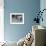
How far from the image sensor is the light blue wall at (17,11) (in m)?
5.20

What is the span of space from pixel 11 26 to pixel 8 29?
17 cm

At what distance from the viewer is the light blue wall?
520 cm

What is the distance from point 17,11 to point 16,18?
0.94 ft

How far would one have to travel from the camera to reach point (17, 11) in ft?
17.1

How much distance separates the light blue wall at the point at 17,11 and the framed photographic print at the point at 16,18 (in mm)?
119

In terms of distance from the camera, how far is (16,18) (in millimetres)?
5285

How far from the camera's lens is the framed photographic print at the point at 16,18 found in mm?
5237

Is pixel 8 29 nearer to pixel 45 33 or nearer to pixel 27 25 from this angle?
pixel 27 25

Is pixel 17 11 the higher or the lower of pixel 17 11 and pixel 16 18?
the higher

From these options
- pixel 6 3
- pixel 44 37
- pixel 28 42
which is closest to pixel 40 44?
pixel 44 37

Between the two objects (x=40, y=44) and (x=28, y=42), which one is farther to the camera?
(x=28, y=42)

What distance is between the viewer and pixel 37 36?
251cm

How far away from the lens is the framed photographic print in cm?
524

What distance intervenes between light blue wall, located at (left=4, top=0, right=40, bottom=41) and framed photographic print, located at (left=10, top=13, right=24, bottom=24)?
12 cm
